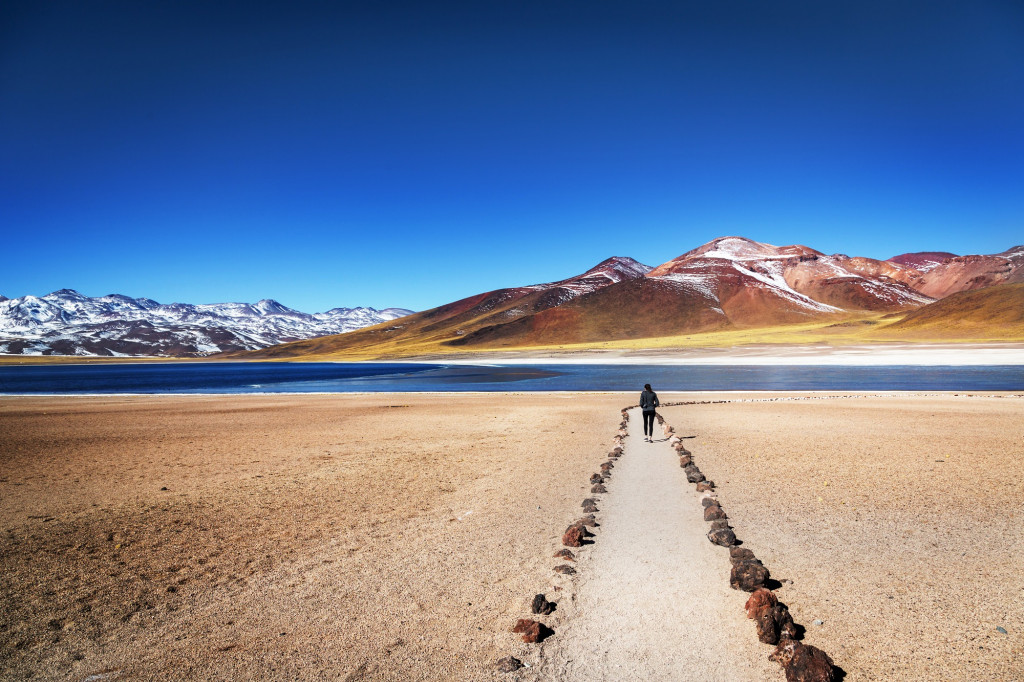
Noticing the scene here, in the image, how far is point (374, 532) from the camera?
1017cm

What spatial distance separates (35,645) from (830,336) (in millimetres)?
136240

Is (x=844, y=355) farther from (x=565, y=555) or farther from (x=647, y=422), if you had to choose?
(x=565, y=555)

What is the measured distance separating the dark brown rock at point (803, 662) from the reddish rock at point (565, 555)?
325 cm

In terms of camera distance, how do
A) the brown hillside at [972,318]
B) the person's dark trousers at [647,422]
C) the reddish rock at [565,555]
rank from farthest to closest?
the brown hillside at [972,318], the person's dark trousers at [647,422], the reddish rock at [565,555]

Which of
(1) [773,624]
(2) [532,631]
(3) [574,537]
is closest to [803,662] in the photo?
(1) [773,624]

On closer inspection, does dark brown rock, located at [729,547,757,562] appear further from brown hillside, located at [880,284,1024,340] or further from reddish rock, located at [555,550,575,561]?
brown hillside, located at [880,284,1024,340]

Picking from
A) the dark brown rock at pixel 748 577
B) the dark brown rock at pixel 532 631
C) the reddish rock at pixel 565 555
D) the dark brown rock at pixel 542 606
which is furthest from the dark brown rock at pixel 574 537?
the dark brown rock at pixel 532 631

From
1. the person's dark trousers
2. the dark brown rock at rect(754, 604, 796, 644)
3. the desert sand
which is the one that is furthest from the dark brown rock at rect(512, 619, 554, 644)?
the person's dark trousers

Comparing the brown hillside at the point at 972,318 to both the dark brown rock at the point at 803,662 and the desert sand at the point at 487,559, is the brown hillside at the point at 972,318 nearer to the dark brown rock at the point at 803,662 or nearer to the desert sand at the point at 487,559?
the desert sand at the point at 487,559

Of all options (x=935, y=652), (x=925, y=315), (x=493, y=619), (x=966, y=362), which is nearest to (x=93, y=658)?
(x=493, y=619)

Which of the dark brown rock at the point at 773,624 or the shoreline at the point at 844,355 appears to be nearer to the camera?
the dark brown rock at the point at 773,624

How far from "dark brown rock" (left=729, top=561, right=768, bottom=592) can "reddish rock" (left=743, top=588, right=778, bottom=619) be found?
0.63 metres

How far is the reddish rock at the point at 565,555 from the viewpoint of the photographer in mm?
8492

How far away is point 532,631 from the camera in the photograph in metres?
6.20
